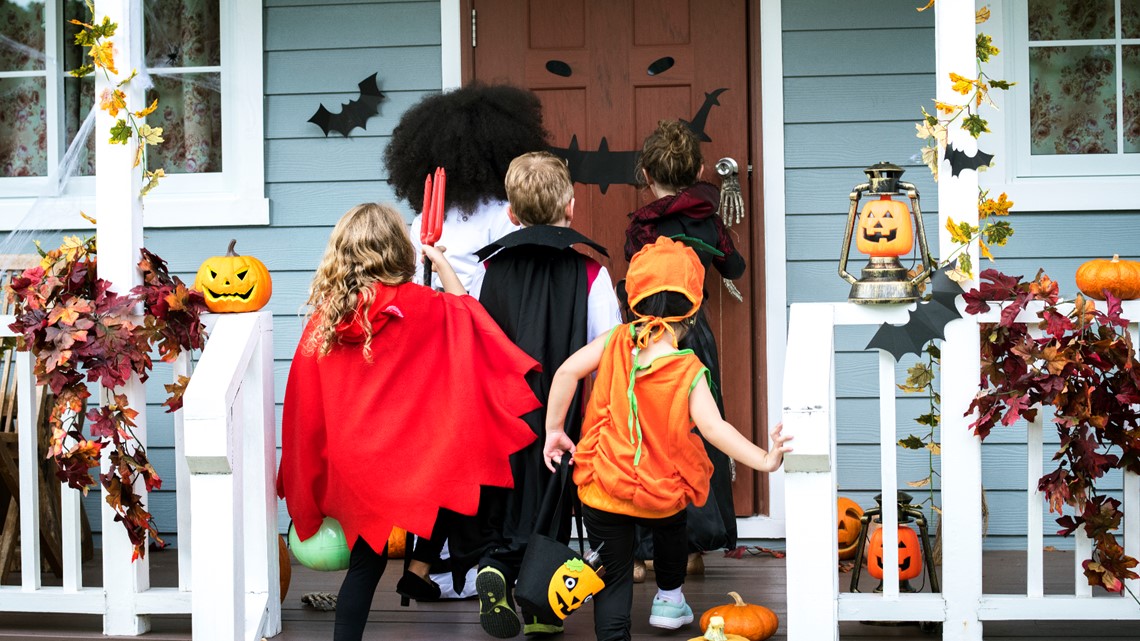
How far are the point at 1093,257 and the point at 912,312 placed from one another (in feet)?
5.85

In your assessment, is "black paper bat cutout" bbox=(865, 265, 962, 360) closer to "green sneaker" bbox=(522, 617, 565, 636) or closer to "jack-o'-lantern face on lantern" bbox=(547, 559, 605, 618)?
"jack-o'-lantern face on lantern" bbox=(547, 559, 605, 618)

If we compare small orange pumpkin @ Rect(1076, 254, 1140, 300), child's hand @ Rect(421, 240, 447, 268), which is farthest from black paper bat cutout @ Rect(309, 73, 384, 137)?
small orange pumpkin @ Rect(1076, 254, 1140, 300)

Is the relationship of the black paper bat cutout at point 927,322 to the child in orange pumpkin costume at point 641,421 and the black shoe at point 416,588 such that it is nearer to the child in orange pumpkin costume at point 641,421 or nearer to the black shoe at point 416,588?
the child in orange pumpkin costume at point 641,421

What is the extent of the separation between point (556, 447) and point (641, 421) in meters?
0.34

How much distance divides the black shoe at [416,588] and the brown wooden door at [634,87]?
61.6 inches

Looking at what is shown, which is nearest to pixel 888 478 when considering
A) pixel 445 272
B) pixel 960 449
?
pixel 960 449

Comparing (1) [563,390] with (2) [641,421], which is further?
(1) [563,390]

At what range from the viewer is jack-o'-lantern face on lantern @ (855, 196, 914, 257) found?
350 centimetres

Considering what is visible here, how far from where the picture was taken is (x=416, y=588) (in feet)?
13.1

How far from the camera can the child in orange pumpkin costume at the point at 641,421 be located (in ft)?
10.7

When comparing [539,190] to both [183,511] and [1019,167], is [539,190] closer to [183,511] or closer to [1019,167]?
[183,511]

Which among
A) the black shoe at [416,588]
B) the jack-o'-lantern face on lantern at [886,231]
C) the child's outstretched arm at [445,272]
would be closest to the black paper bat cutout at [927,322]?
the jack-o'-lantern face on lantern at [886,231]

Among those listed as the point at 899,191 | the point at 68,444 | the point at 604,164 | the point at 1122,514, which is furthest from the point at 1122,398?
the point at 68,444

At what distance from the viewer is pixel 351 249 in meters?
3.43
